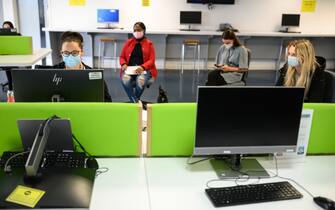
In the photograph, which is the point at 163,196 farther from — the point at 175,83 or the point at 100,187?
the point at 175,83

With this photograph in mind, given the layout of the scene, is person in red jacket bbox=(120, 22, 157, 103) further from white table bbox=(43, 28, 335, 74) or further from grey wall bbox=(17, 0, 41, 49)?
grey wall bbox=(17, 0, 41, 49)

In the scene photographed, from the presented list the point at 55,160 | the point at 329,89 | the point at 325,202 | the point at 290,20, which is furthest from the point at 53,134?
the point at 290,20

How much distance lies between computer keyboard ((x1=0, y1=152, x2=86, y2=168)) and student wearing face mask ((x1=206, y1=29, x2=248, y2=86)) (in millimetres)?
3273

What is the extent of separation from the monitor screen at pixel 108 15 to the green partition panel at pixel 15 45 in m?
3.46

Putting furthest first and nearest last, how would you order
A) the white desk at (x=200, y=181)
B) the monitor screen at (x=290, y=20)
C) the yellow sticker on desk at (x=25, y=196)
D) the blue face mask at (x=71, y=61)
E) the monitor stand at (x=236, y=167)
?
1. the monitor screen at (x=290, y=20)
2. the blue face mask at (x=71, y=61)
3. the monitor stand at (x=236, y=167)
4. the white desk at (x=200, y=181)
5. the yellow sticker on desk at (x=25, y=196)

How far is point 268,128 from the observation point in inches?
66.9

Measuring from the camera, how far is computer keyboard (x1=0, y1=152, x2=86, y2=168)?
162 cm

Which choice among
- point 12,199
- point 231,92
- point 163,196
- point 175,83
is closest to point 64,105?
point 12,199

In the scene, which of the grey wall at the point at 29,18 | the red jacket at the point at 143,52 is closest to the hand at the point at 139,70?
the red jacket at the point at 143,52

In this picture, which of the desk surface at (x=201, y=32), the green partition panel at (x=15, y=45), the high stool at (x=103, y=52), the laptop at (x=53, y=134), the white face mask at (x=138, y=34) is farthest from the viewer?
the high stool at (x=103, y=52)

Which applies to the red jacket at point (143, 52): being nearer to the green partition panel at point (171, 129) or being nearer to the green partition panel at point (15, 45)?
the green partition panel at point (15, 45)

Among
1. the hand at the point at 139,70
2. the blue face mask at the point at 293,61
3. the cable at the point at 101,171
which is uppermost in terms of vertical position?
the blue face mask at the point at 293,61

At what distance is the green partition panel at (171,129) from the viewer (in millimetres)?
1802

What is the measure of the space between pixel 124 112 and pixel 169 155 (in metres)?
0.35
